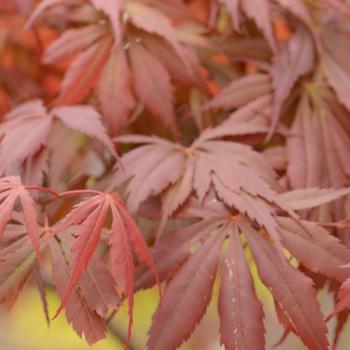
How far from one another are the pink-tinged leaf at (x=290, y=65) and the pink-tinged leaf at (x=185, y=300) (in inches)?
9.0

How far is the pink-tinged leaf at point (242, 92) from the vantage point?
0.87 metres

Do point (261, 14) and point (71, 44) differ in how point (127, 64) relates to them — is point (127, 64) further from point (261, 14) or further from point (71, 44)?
point (261, 14)

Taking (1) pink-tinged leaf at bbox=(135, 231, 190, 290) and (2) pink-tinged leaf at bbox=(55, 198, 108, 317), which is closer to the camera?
(2) pink-tinged leaf at bbox=(55, 198, 108, 317)

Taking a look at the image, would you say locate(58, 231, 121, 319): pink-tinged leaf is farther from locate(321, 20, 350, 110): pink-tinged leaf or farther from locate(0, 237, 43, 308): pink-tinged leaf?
locate(321, 20, 350, 110): pink-tinged leaf

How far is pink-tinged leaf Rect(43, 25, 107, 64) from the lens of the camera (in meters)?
0.89

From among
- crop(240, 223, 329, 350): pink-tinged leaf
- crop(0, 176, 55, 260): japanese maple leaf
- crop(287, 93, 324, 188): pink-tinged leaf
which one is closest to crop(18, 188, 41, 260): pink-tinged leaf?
crop(0, 176, 55, 260): japanese maple leaf

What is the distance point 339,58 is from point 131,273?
49 cm

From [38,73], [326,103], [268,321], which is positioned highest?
[326,103]

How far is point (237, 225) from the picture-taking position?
2.37 ft

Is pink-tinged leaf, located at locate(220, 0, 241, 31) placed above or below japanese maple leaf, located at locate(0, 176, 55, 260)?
above

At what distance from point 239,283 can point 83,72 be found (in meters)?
0.38

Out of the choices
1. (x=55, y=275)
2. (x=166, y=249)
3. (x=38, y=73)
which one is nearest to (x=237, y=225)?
(x=166, y=249)

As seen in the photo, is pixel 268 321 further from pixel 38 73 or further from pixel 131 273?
pixel 131 273

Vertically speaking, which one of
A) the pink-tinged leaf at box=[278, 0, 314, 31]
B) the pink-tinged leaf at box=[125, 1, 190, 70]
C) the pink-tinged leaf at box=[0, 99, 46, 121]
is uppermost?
the pink-tinged leaf at box=[278, 0, 314, 31]
